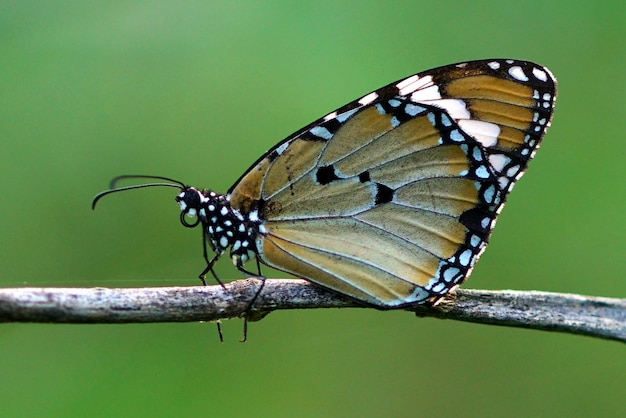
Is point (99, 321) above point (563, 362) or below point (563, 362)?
above

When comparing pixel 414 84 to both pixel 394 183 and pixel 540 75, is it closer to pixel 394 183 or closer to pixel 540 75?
pixel 394 183

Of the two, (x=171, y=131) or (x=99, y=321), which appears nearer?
(x=99, y=321)

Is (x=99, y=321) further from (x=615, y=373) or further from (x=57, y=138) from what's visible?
(x=615, y=373)

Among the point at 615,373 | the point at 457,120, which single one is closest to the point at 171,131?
the point at 457,120

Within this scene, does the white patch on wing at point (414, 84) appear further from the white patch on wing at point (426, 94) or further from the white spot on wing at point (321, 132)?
the white spot on wing at point (321, 132)

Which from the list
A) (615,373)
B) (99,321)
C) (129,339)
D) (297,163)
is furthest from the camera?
(615,373)

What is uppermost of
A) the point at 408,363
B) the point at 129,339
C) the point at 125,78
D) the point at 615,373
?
the point at 125,78

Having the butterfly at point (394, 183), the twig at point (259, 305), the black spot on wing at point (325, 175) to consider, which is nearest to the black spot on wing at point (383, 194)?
the butterfly at point (394, 183)
